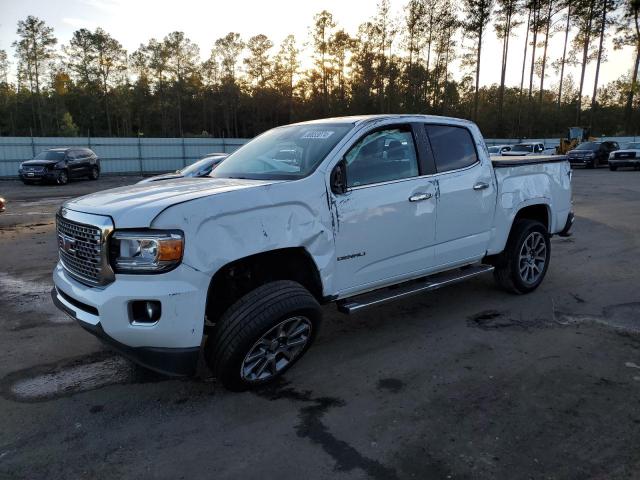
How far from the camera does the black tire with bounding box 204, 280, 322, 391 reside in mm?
3109

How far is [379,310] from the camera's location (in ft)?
16.8

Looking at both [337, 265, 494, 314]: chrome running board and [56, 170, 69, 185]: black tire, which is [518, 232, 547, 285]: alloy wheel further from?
[56, 170, 69, 185]: black tire

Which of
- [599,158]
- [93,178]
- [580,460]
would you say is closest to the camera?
[580,460]

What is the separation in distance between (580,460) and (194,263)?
2.42 meters

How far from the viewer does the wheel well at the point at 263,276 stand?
11.3ft

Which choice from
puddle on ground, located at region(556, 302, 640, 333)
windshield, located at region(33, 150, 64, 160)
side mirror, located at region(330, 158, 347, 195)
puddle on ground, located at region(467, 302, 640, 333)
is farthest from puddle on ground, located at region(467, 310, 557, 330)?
windshield, located at region(33, 150, 64, 160)

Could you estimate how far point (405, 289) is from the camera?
418 cm

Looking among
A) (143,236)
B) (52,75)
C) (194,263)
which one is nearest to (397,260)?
(194,263)

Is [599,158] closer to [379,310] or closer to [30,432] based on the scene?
[379,310]

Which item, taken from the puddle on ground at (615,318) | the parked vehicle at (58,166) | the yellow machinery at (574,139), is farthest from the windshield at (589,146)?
the puddle on ground at (615,318)

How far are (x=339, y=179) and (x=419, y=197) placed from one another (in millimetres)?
842

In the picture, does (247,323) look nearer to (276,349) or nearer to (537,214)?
(276,349)

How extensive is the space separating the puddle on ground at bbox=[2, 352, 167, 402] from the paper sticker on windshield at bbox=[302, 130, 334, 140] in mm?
2250

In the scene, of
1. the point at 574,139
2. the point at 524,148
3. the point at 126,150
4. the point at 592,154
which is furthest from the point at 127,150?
the point at 574,139
